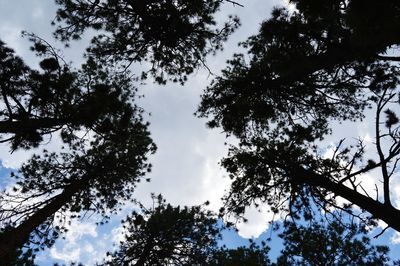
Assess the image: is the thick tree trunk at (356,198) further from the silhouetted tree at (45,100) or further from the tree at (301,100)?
the silhouetted tree at (45,100)

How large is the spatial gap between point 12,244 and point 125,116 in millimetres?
4449

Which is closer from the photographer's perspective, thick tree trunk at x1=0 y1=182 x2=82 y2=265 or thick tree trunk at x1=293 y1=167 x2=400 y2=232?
thick tree trunk at x1=293 y1=167 x2=400 y2=232

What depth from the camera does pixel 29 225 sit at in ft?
29.2

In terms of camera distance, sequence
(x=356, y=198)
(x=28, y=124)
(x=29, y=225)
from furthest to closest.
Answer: (x=29, y=225) < (x=28, y=124) < (x=356, y=198)

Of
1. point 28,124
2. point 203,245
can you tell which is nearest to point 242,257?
point 203,245

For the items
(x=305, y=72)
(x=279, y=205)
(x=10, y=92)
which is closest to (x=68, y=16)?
(x=10, y=92)

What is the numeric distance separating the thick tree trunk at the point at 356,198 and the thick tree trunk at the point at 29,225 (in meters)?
7.08

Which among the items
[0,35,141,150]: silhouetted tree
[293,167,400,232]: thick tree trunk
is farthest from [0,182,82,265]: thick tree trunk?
[293,167,400,232]: thick tree trunk

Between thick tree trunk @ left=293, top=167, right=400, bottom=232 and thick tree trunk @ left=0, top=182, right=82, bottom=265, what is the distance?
23.2 feet

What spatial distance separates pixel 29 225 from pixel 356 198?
8.27 meters

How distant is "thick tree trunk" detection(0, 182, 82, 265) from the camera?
7.91 m

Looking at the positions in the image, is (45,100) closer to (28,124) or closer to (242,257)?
(28,124)

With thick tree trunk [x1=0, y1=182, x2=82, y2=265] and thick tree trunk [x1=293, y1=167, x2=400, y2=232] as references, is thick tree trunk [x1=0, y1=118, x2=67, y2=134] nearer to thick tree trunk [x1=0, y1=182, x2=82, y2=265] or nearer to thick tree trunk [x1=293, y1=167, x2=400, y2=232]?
thick tree trunk [x1=0, y1=182, x2=82, y2=265]

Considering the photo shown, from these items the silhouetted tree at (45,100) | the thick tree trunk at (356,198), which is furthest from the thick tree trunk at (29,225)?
the thick tree trunk at (356,198)
